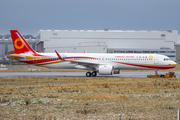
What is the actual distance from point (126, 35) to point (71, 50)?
25.7 m

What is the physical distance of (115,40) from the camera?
98.6 metres

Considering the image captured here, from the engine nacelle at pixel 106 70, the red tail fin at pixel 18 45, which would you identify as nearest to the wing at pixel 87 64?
the engine nacelle at pixel 106 70

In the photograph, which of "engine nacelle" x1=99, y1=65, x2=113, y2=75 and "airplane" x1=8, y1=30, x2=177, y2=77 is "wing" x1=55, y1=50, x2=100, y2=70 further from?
"engine nacelle" x1=99, y1=65, x2=113, y2=75

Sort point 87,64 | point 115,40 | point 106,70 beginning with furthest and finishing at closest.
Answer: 1. point 115,40
2. point 87,64
3. point 106,70

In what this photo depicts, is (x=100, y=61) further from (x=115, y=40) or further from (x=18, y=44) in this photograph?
(x=115, y=40)

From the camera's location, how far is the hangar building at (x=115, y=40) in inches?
3642

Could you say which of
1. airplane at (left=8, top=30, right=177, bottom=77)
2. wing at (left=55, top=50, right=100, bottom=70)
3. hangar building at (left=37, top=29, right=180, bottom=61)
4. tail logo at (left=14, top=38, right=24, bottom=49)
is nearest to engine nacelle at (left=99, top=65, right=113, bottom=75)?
airplane at (left=8, top=30, right=177, bottom=77)

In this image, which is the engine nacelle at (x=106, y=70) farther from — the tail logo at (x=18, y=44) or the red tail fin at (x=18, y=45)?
the tail logo at (x=18, y=44)

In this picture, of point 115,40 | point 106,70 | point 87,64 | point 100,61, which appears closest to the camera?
point 106,70

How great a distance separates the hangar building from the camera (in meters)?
92.5

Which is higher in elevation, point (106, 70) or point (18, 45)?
point (18, 45)

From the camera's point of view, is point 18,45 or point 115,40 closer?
point 18,45

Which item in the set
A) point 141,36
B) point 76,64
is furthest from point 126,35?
point 76,64

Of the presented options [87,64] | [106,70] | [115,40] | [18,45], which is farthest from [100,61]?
[115,40]
